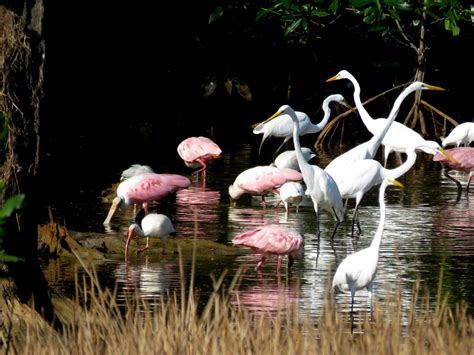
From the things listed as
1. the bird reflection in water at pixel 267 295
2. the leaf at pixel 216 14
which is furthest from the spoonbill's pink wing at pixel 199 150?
the bird reflection in water at pixel 267 295

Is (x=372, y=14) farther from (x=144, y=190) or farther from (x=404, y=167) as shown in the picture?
(x=144, y=190)

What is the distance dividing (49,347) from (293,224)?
6375 millimetres

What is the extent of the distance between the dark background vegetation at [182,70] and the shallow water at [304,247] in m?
5.81

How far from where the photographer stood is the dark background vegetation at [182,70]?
2077cm

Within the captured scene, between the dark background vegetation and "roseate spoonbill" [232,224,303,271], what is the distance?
946cm

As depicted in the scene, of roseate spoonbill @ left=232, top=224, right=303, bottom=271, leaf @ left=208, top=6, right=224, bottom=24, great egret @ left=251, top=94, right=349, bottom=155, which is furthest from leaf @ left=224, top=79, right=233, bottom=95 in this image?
roseate spoonbill @ left=232, top=224, right=303, bottom=271

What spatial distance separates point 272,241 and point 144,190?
9.52 ft

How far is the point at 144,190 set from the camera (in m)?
11.7

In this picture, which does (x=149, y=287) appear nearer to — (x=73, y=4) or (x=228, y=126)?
(x=73, y=4)

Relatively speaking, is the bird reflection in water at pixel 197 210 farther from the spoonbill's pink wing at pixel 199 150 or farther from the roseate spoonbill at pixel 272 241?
the roseate spoonbill at pixel 272 241

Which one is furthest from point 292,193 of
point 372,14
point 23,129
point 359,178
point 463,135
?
point 372,14

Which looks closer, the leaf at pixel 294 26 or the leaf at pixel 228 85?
the leaf at pixel 294 26

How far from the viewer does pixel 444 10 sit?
714 inches

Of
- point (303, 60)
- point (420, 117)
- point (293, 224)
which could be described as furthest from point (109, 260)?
point (303, 60)
